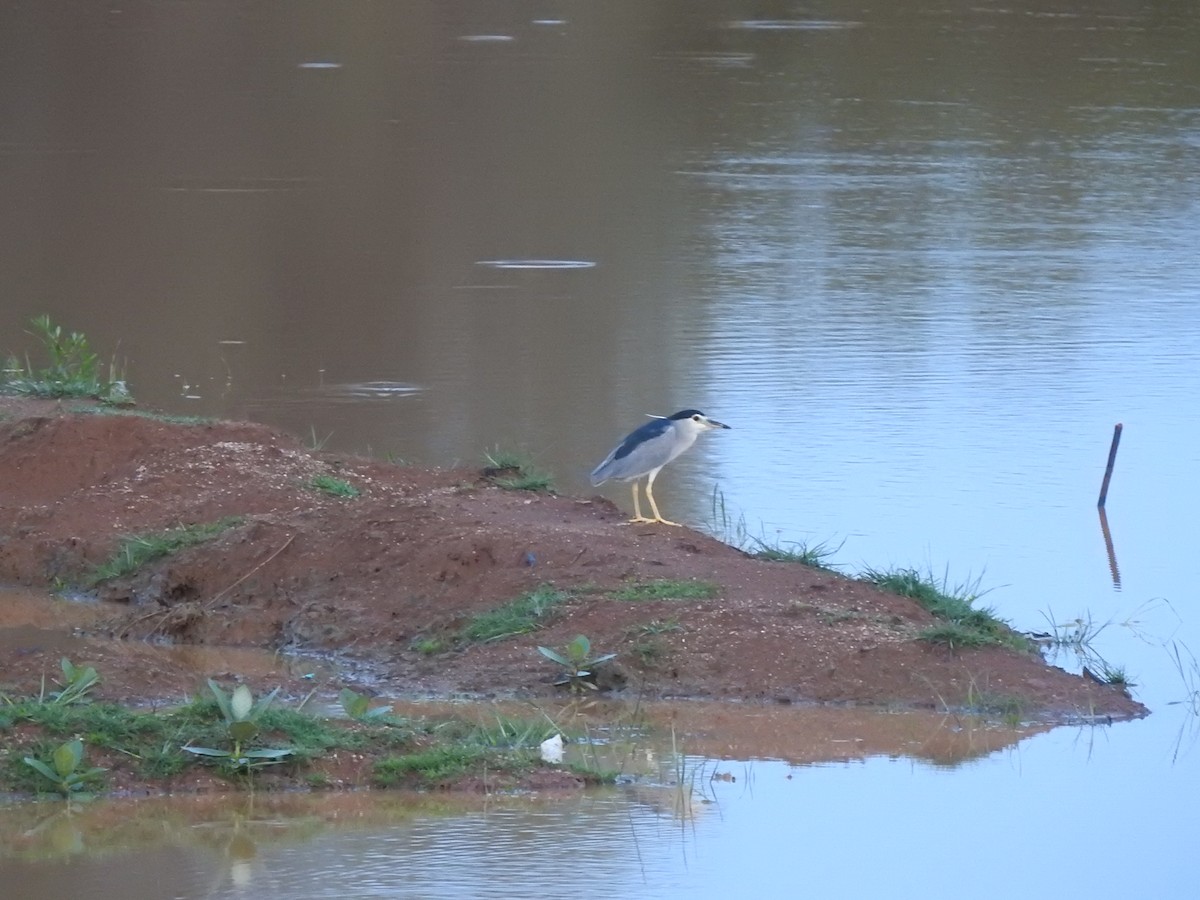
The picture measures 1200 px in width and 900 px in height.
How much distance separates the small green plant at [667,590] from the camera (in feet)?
25.2

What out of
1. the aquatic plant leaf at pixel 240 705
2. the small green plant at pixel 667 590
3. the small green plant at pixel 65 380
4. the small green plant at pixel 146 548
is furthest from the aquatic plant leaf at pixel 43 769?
the small green plant at pixel 65 380

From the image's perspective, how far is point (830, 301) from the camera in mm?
14727

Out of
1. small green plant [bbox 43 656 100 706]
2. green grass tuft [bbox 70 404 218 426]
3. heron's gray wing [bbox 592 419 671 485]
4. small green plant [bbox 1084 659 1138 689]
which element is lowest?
small green plant [bbox 1084 659 1138 689]

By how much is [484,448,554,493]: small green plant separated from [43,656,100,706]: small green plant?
300 cm

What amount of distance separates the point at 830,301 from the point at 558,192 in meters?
4.66

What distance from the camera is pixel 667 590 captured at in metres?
7.73

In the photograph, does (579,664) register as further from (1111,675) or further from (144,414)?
(144,414)

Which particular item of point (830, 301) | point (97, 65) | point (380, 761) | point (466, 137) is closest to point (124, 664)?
point (380, 761)

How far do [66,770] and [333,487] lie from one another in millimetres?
3198

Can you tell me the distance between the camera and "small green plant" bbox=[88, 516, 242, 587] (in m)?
8.51

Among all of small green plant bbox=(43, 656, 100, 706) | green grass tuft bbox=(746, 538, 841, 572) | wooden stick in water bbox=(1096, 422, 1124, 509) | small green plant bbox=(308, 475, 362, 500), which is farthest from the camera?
wooden stick in water bbox=(1096, 422, 1124, 509)

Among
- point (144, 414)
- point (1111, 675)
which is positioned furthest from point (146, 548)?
point (1111, 675)

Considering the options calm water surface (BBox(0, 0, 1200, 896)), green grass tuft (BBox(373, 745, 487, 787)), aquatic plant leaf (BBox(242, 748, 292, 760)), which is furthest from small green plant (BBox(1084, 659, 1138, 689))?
aquatic plant leaf (BBox(242, 748, 292, 760))

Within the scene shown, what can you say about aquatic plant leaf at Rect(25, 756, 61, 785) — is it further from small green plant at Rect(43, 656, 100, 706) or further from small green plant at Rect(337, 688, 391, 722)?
small green plant at Rect(337, 688, 391, 722)
